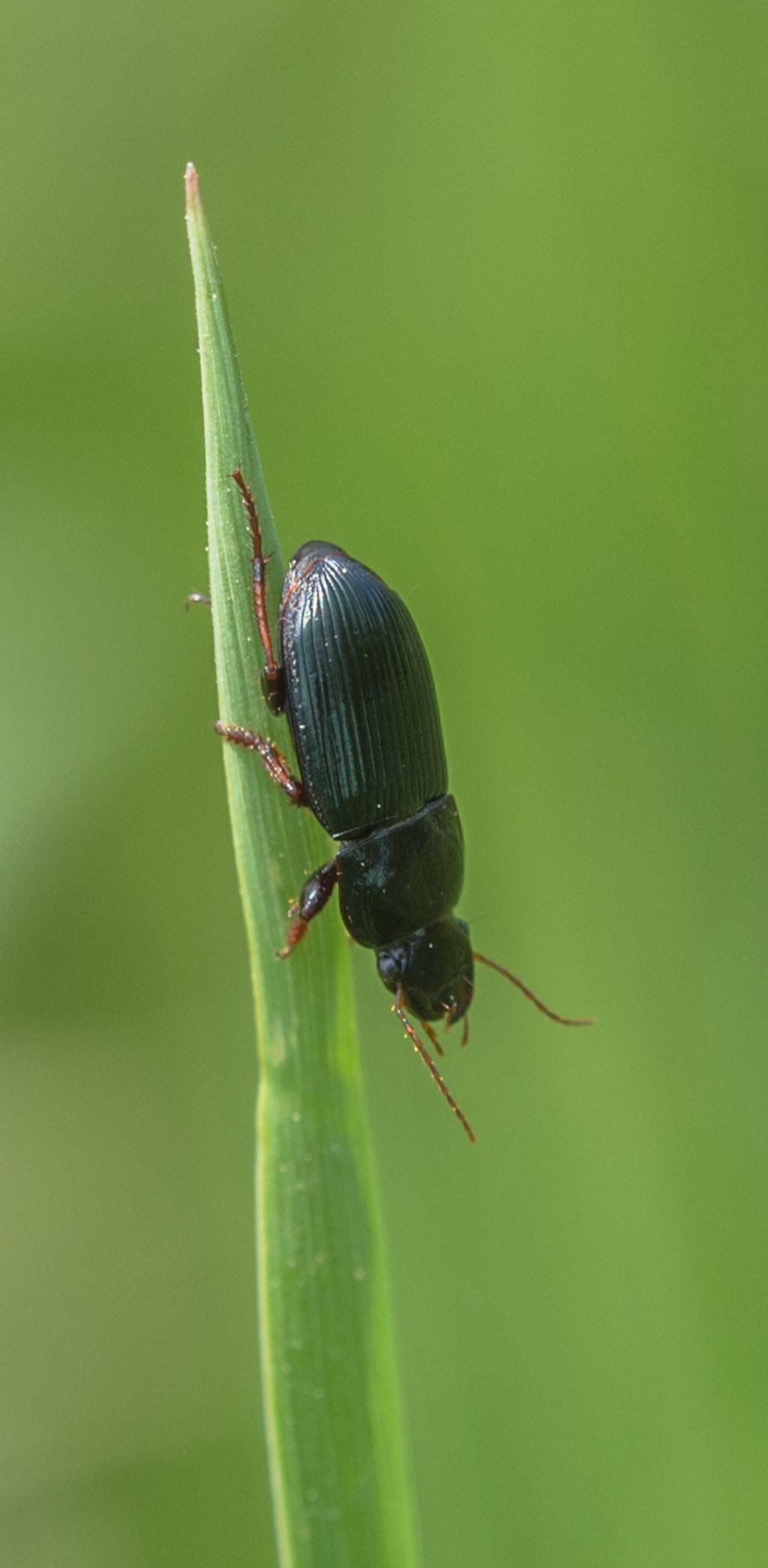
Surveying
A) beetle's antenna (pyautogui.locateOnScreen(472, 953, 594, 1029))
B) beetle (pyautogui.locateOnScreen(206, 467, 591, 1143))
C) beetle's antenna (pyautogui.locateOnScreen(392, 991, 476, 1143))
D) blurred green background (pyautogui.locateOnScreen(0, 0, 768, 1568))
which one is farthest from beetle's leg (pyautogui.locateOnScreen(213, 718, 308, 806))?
blurred green background (pyautogui.locateOnScreen(0, 0, 768, 1568))

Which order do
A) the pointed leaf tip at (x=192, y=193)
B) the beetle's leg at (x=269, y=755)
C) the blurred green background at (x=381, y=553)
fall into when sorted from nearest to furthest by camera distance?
the pointed leaf tip at (x=192, y=193) → the beetle's leg at (x=269, y=755) → the blurred green background at (x=381, y=553)

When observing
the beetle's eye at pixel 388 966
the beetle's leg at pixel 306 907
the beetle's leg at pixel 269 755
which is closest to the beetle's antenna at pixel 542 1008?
the beetle's eye at pixel 388 966

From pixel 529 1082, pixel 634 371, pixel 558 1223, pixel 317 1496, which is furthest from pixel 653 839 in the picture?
pixel 317 1496

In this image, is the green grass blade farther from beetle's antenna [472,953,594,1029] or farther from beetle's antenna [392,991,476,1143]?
beetle's antenna [472,953,594,1029]

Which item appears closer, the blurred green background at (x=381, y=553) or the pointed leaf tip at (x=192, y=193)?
the pointed leaf tip at (x=192, y=193)

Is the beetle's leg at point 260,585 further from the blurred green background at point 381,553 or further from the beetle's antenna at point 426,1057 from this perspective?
the blurred green background at point 381,553

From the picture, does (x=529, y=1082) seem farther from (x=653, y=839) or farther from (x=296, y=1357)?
(x=296, y=1357)
